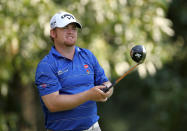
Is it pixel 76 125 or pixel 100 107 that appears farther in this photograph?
pixel 100 107

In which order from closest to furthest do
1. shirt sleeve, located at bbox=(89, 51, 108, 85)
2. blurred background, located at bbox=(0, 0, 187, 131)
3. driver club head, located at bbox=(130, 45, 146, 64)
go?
driver club head, located at bbox=(130, 45, 146, 64) → shirt sleeve, located at bbox=(89, 51, 108, 85) → blurred background, located at bbox=(0, 0, 187, 131)

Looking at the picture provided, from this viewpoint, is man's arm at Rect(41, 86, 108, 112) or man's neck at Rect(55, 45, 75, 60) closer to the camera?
man's arm at Rect(41, 86, 108, 112)

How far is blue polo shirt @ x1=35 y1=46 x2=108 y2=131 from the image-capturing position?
122 inches

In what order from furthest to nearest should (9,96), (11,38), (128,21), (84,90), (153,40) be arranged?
(9,96)
(153,40)
(128,21)
(11,38)
(84,90)

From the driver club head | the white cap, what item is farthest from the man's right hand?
the white cap

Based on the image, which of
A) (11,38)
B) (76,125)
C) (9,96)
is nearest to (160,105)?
(9,96)

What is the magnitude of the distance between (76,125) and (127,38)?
3.30 metres

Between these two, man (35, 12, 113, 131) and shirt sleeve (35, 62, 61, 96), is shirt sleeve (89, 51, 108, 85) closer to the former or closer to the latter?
man (35, 12, 113, 131)

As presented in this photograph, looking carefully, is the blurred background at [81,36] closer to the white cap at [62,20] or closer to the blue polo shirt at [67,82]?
the white cap at [62,20]

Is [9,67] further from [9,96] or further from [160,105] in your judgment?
[160,105]

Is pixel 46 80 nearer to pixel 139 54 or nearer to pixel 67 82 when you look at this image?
pixel 67 82

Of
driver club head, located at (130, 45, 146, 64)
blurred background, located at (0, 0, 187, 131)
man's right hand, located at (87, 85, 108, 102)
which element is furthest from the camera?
blurred background, located at (0, 0, 187, 131)

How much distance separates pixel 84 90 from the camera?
3.21m

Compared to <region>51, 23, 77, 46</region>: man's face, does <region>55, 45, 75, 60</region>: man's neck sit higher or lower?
lower
